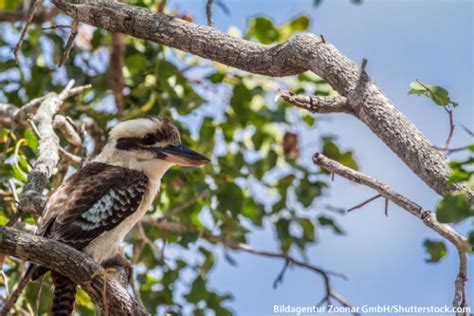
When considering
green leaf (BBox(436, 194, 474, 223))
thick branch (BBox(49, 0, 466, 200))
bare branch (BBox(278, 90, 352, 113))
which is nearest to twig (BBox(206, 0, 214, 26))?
thick branch (BBox(49, 0, 466, 200))

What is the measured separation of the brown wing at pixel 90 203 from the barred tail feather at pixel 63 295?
0.52 feet

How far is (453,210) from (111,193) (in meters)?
1.96

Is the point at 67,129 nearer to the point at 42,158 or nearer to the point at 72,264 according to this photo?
the point at 42,158

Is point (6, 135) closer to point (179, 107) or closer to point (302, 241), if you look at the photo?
point (179, 107)

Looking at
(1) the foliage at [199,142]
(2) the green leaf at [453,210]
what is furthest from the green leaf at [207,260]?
(2) the green leaf at [453,210]

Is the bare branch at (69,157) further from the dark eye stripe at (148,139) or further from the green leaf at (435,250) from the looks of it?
the green leaf at (435,250)

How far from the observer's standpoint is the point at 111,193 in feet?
11.4

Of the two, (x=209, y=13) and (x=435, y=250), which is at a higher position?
(x=209, y=13)

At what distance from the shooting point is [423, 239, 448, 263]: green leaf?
2.41m

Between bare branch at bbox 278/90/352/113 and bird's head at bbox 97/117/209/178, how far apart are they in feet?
4.51

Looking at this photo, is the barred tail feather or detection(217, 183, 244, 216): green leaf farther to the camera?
detection(217, 183, 244, 216): green leaf

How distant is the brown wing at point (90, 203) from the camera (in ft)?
10.6

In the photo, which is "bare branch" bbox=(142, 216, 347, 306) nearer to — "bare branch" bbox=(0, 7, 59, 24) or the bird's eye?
the bird's eye

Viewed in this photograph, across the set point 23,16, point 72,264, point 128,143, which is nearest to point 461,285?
point 72,264
